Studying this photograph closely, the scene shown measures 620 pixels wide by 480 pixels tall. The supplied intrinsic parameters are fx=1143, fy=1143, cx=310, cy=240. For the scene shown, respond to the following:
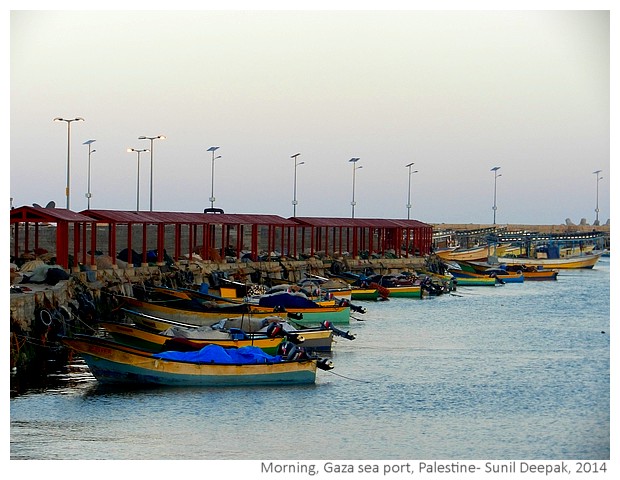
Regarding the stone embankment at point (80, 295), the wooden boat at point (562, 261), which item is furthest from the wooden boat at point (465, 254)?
the stone embankment at point (80, 295)

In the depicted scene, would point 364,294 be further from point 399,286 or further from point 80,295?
point 80,295

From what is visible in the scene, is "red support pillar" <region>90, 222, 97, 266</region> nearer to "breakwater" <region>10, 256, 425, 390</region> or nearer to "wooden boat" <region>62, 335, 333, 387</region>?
"breakwater" <region>10, 256, 425, 390</region>

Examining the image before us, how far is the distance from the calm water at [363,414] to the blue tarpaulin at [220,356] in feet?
3.55

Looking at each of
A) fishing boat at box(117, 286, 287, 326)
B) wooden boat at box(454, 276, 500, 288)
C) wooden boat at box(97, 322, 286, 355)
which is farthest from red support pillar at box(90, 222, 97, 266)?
wooden boat at box(454, 276, 500, 288)

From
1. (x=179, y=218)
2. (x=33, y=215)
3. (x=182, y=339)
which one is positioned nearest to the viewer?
(x=182, y=339)

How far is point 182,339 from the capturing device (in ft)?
132

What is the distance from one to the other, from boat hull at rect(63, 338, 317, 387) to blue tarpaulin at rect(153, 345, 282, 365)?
0.30 m

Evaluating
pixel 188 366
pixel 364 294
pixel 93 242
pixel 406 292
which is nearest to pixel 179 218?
pixel 364 294

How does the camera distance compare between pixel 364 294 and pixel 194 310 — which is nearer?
pixel 194 310

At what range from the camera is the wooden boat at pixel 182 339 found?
40375mm

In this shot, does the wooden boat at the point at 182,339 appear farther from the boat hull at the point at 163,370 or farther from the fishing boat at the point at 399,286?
the fishing boat at the point at 399,286

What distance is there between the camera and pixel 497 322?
226 feet

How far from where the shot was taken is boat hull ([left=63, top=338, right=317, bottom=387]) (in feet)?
121

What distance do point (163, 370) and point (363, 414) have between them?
269 inches
